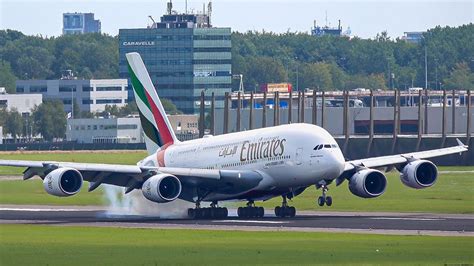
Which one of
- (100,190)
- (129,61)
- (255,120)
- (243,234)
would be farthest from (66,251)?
(255,120)

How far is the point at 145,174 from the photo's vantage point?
66.4 metres

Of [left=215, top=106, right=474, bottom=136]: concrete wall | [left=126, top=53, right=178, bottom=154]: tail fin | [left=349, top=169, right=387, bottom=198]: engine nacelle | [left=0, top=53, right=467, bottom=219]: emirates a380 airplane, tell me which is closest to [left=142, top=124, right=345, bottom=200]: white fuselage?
[left=0, top=53, right=467, bottom=219]: emirates a380 airplane

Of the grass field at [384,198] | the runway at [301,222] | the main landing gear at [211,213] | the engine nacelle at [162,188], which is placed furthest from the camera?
the grass field at [384,198]

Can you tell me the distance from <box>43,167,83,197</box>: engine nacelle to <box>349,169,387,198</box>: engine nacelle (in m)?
11.5

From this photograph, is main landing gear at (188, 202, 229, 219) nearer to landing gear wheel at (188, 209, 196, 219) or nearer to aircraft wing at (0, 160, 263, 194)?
landing gear wheel at (188, 209, 196, 219)

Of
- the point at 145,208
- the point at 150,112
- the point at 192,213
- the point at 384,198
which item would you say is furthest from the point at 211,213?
the point at 384,198

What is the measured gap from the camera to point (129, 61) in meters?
76.0

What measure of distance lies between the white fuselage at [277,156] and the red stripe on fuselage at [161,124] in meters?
3.02

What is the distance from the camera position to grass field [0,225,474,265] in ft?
146

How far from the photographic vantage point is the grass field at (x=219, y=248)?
44406mm

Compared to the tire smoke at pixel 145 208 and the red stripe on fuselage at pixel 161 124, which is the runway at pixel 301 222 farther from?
the red stripe on fuselage at pixel 161 124

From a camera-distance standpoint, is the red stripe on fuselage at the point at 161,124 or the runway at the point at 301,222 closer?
the runway at the point at 301,222

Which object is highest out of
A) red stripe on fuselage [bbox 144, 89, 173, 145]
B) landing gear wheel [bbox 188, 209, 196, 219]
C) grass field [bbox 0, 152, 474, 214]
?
red stripe on fuselage [bbox 144, 89, 173, 145]

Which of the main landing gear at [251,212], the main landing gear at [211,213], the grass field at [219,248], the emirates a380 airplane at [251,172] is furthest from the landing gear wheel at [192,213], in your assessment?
the grass field at [219,248]
